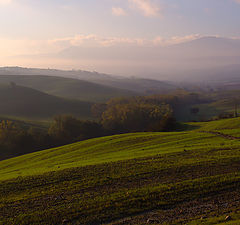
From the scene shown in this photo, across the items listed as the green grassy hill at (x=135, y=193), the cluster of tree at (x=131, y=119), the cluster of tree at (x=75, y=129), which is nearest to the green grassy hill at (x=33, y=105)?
the cluster of tree at (x=131, y=119)

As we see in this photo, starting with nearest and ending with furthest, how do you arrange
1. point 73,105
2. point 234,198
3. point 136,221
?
point 136,221 → point 234,198 → point 73,105

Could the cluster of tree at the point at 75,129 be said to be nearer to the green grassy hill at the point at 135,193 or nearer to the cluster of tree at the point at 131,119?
the cluster of tree at the point at 131,119

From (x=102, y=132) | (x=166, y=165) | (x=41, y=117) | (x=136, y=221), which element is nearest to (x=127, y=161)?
(x=166, y=165)

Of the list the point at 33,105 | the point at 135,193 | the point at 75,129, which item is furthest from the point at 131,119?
the point at 33,105

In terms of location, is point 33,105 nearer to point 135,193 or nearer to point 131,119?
point 131,119

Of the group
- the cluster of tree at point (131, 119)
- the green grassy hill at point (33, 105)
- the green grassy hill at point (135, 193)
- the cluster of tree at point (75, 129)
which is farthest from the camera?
the green grassy hill at point (33, 105)

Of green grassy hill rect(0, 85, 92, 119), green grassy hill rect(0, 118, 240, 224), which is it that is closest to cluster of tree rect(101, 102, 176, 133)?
green grassy hill rect(0, 85, 92, 119)

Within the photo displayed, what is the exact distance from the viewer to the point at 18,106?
146 m

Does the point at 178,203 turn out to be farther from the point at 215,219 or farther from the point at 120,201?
the point at 120,201

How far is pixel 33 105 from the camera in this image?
148 meters

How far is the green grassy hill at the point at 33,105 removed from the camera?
452ft

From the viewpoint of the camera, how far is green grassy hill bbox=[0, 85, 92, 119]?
138 m

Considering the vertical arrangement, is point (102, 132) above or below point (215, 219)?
below

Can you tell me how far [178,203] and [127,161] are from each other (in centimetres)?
1037
